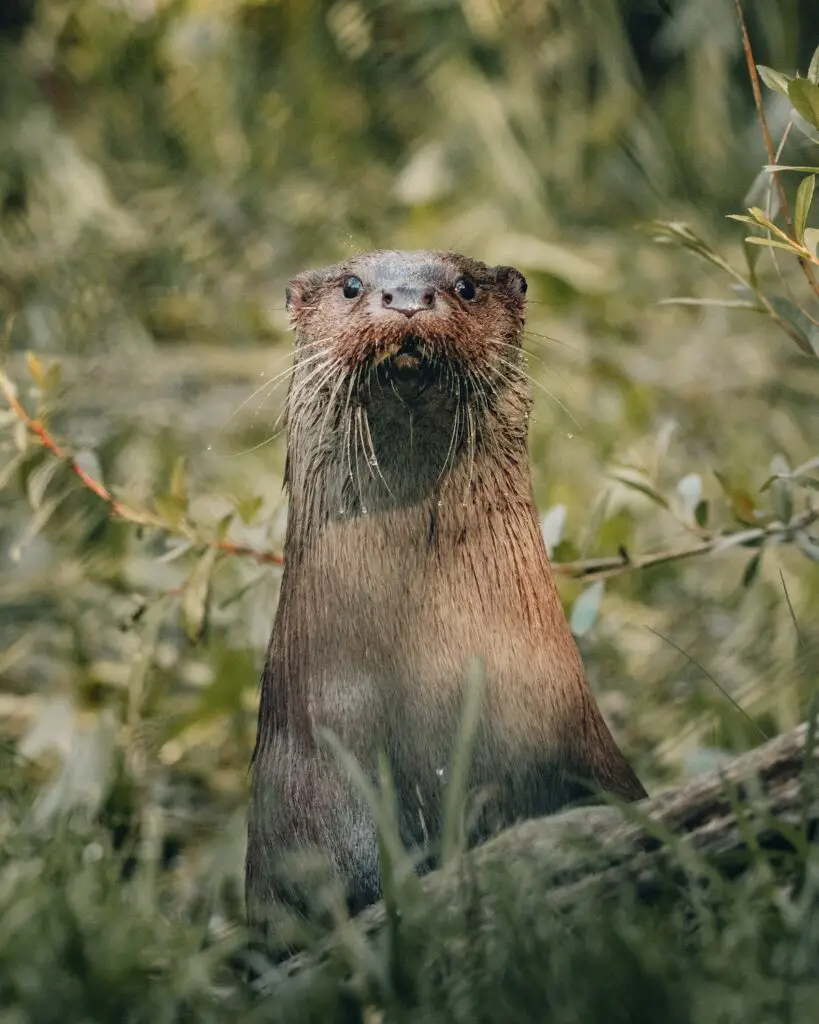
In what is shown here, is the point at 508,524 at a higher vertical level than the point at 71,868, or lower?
higher

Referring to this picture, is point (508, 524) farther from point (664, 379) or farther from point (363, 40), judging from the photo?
point (363, 40)

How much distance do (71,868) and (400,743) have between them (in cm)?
38

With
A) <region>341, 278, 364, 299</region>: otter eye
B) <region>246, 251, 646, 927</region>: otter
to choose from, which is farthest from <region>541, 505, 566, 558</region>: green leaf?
<region>341, 278, 364, 299</region>: otter eye

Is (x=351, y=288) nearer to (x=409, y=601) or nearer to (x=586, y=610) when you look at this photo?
(x=409, y=601)

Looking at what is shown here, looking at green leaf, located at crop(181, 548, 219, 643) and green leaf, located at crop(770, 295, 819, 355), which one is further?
green leaf, located at crop(181, 548, 219, 643)

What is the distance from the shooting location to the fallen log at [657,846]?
57.5 inches

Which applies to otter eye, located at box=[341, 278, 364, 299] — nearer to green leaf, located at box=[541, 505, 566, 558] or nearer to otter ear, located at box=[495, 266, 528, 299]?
otter ear, located at box=[495, 266, 528, 299]

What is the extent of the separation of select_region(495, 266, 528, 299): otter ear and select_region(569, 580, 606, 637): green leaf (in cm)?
48

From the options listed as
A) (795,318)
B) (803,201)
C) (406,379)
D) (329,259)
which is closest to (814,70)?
(803,201)

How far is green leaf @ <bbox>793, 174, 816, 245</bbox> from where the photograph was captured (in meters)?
1.86

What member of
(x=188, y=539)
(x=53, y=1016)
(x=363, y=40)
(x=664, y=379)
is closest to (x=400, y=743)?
(x=53, y=1016)

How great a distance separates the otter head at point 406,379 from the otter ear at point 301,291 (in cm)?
8

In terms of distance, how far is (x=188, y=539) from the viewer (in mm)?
2494

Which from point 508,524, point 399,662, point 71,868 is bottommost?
point 71,868
